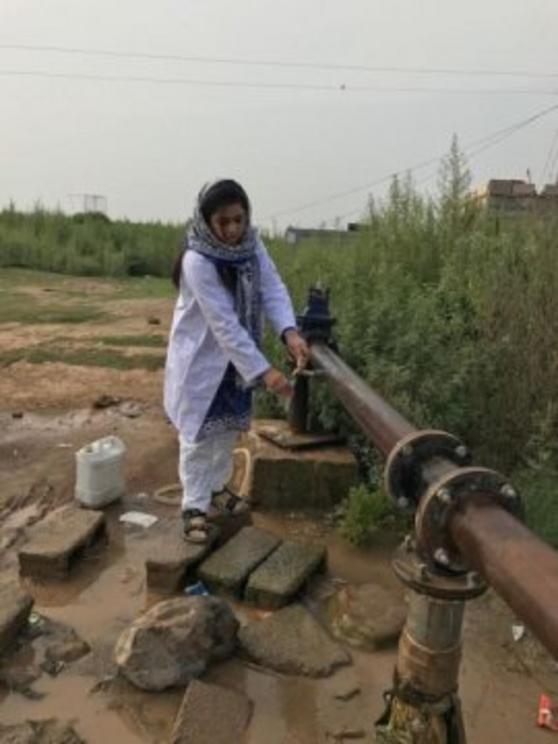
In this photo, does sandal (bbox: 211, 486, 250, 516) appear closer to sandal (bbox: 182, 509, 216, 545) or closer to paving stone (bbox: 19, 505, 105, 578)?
sandal (bbox: 182, 509, 216, 545)

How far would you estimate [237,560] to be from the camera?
11.3 ft

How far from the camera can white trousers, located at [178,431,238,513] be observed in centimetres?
377

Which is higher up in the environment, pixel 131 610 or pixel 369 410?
pixel 369 410

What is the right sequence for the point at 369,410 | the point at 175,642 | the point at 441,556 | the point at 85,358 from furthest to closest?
the point at 85,358 → the point at 175,642 → the point at 369,410 → the point at 441,556

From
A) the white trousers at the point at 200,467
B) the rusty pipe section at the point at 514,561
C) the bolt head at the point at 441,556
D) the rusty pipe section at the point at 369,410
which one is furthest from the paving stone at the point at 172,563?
the rusty pipe section at the point at 514,561

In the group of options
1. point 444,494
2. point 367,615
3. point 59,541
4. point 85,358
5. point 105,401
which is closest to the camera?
point 444,494

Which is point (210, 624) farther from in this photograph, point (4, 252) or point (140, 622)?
point (4, 252)

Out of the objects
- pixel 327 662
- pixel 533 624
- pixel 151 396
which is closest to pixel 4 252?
pixel 151 396

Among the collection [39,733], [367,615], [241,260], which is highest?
[241,260]

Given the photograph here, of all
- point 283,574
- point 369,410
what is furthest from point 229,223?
point 369,410

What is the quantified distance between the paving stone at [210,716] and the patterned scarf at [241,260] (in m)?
1.59

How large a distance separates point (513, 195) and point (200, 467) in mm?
3722

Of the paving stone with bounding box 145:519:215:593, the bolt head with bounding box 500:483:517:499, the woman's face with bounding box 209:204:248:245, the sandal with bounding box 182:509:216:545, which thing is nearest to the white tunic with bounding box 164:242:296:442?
the woman's face with bounding box 209:204:248:245

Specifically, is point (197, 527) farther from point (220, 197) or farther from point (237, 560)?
point (220, 197)
